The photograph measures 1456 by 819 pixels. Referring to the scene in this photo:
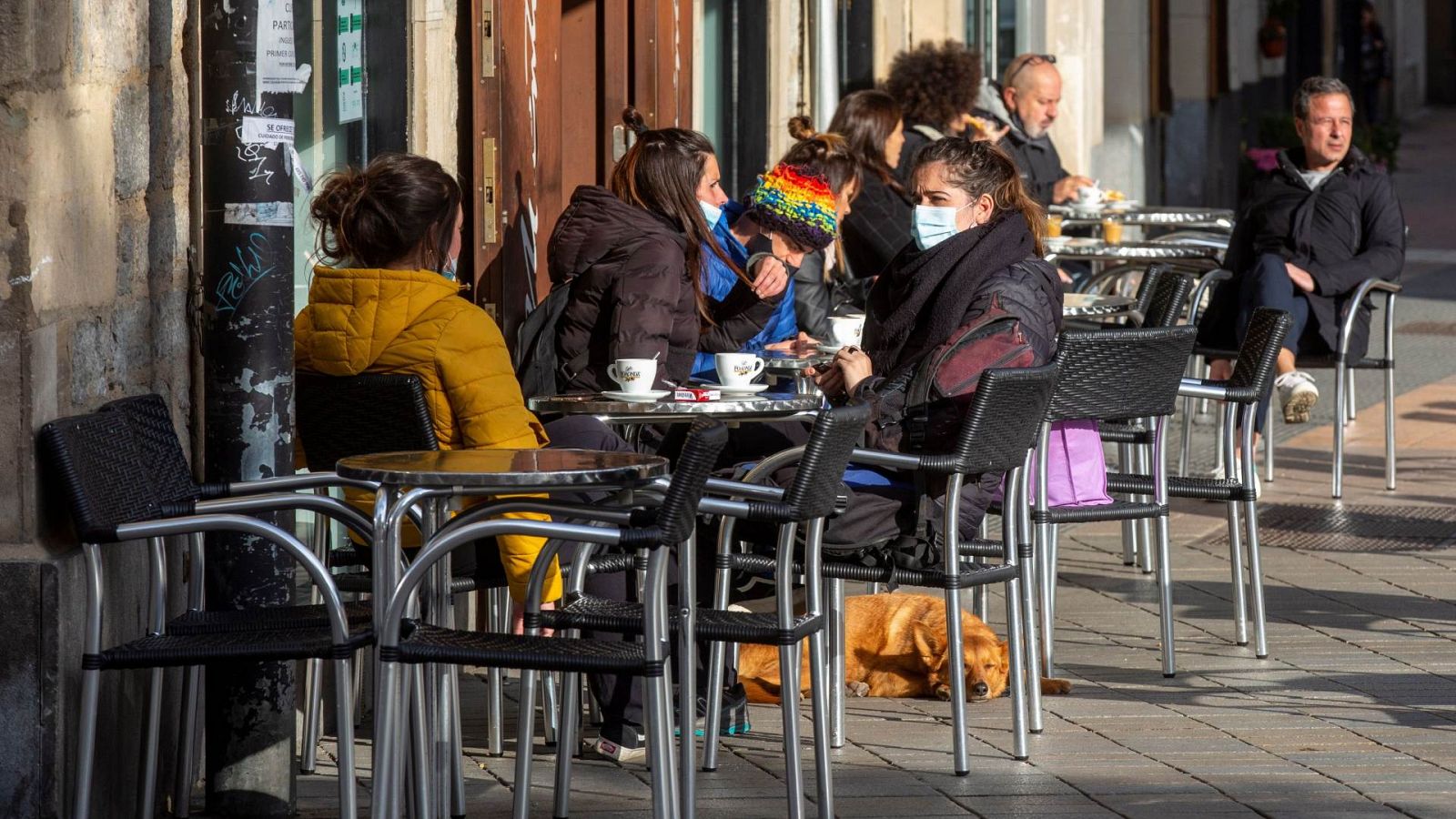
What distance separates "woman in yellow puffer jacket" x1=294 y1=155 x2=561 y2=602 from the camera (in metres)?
5.14

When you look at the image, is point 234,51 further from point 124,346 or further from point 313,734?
point 313,734

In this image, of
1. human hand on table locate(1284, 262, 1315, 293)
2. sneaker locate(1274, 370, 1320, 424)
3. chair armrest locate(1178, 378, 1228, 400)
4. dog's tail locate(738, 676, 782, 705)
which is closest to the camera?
dog's tail locate(738, 676, 782, 705)

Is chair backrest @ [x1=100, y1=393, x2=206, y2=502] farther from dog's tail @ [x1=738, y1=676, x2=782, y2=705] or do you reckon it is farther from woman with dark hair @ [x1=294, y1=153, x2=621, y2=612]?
dog's tail @ [x1=738, y1=676, x2=782, y2=705]

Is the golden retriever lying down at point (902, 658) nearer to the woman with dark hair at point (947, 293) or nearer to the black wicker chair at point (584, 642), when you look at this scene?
the woman with dark hair at point (947, 293)

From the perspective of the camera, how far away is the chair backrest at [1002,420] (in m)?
5.23

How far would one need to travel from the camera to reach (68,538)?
4605 mm

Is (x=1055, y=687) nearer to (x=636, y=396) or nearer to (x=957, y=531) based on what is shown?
(x=957, y=531)

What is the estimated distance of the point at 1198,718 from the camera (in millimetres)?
5926

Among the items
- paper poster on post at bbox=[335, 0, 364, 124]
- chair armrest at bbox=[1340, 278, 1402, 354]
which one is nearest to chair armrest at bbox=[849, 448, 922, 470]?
paper poster on post at bbox=[335, 0, 364, 124]

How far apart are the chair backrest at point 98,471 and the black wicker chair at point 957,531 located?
1311 millimetres

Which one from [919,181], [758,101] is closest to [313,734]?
[919,181]

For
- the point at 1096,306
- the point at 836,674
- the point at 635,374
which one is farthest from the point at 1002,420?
the point at 1096,306

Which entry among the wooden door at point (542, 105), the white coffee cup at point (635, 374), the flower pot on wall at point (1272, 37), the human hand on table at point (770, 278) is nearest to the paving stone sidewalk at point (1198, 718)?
the white coffee cup at point (635, 374)

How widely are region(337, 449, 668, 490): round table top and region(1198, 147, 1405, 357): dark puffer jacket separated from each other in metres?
5.51
